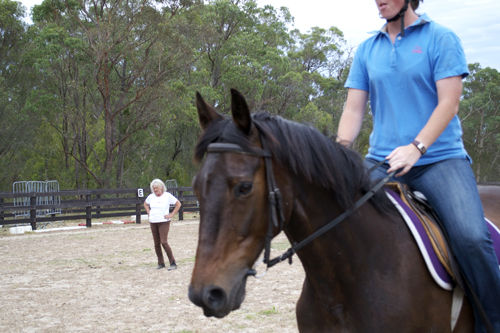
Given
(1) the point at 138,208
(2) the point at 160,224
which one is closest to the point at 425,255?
(2) the point at 160,224

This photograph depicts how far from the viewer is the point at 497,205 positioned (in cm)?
266

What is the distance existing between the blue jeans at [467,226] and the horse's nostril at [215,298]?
1.20m

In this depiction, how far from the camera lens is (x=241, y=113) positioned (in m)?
1.75

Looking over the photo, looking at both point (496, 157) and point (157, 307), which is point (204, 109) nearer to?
point (157, 307)

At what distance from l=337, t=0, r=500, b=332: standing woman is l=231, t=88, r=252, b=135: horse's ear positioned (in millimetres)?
666

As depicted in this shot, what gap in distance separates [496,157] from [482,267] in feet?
162

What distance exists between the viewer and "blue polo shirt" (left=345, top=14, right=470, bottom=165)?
2.12 metres

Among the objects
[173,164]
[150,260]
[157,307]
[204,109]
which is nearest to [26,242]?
[150,260]

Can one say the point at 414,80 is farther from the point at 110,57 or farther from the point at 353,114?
the point at 110,57

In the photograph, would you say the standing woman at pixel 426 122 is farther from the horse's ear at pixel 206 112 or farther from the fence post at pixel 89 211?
the fence post at pixel 89 211

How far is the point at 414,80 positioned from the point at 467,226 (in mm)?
801

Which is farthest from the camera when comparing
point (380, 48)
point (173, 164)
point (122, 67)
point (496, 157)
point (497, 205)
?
point (496, 157)

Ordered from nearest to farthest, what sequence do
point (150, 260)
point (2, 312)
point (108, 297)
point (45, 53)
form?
point (2, 312) < point (108, 297) < point (150, 260) < point (45, 53)

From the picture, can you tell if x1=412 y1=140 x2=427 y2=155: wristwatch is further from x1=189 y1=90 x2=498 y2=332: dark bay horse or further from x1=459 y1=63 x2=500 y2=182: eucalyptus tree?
x1=459 y1=63 x2=500 y2=182: eucalyptus tree
